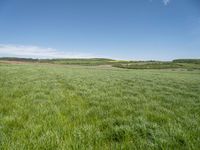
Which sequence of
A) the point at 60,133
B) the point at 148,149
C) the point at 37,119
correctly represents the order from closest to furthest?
the point at 148,149 < the point at 60,133 < the point at 37,119

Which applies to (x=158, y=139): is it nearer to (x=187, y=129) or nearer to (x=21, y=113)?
(x=187, y=129)

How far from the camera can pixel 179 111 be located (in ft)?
19.9

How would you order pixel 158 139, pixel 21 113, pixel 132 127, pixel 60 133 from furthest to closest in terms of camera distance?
pixel 21 113 < pixel 132 127 < pixel 60 133 < pixel 158 139

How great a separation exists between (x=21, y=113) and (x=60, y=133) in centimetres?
207

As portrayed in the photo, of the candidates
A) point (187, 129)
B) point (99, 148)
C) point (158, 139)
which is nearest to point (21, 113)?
point (99, 148)

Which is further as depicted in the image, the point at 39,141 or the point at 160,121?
the point at 160,121

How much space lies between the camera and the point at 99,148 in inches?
127

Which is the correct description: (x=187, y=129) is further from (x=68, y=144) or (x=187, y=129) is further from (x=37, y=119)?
(x=37, y=119)

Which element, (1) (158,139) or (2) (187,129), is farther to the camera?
(2) (187,129)

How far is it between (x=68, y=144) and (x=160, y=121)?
2.76m

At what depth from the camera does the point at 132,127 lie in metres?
4.22

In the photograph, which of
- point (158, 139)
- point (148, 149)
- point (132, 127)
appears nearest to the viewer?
point (148, 149)

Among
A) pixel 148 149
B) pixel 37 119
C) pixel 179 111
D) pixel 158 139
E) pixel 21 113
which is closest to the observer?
pixel 148 149

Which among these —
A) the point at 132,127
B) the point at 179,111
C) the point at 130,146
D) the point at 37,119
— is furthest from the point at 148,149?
the point at 179,111
